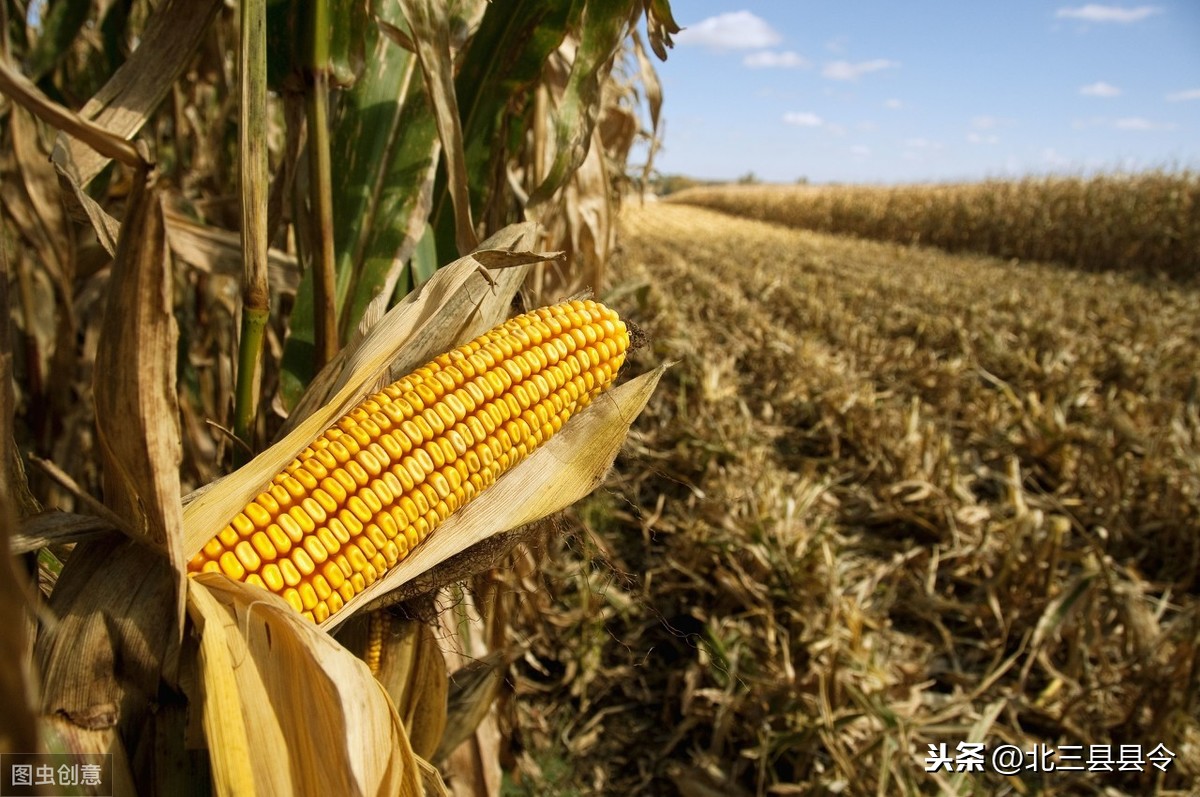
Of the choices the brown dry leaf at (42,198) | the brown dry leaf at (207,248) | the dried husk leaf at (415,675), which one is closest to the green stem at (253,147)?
the dried husk leaf at (415,675)

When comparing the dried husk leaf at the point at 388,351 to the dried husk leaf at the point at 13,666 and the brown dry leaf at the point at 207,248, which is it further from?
the brown dry leaf at the point at 207,248

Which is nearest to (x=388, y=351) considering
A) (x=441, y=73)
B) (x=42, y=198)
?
(x=441, y=73)

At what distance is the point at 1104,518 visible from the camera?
380 cm

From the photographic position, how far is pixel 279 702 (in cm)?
84

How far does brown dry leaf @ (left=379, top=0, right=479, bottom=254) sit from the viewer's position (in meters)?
1.35

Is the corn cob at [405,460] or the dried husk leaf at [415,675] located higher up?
the corn cob at [405,460]

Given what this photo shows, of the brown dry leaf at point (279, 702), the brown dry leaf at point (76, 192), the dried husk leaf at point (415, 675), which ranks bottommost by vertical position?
the dried husk leaf at point (415, 675)

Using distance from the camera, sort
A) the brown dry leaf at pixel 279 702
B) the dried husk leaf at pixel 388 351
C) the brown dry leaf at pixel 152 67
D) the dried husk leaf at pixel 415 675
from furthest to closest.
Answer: the dried husk leaf at pixel 415 675, the brown dry leaf at pixel 152 67, the dried husk leaf at pixel 388 351, the brown dry leaf at pixel 279 702

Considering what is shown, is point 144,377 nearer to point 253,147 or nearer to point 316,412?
point 316,412

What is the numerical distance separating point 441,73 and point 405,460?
0.83m

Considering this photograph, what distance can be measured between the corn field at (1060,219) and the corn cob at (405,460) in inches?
678

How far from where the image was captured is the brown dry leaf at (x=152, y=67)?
46.6 inches

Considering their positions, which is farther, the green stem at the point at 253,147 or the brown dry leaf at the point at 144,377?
the green stem at the point at 253,147

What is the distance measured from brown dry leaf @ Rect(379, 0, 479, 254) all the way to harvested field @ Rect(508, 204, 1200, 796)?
56 cm
